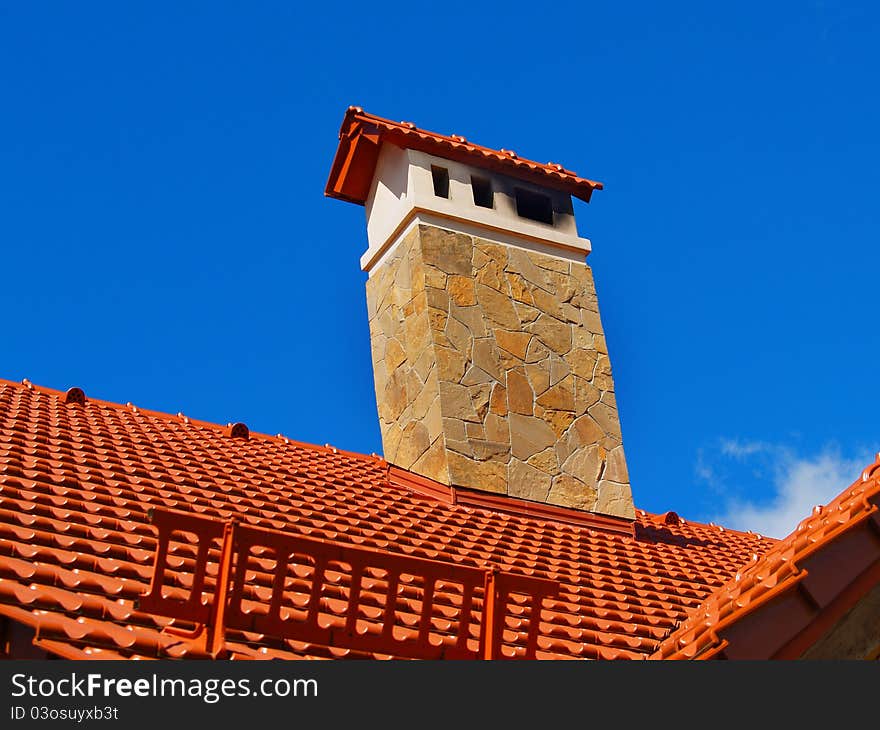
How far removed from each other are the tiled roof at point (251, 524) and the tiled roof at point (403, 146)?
108 inches

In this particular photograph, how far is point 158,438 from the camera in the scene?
9.62m

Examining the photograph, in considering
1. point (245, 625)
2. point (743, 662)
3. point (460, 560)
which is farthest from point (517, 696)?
point (460, 560)

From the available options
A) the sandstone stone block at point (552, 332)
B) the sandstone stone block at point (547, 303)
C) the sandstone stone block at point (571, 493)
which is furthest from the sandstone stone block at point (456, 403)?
the sandstone stone block at point (547, 303)

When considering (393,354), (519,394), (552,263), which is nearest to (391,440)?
(393,354)

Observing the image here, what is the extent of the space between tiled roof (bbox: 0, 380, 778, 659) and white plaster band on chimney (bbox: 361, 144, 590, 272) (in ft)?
7.03

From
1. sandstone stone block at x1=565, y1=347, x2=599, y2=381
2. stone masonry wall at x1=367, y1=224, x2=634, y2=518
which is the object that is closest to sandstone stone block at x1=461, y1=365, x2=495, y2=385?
stone masonry wall at x1=367, y1=224, x2=634, y2=518

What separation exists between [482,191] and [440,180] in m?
0.46

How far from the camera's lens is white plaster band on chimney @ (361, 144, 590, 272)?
1095cm

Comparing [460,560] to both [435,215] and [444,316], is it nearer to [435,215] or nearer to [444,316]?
[444,316]

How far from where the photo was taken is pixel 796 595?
5816mm

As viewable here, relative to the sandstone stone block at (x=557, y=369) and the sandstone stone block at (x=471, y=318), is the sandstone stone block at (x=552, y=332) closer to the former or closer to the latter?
the sandstone stone block at (x=557, y=369)

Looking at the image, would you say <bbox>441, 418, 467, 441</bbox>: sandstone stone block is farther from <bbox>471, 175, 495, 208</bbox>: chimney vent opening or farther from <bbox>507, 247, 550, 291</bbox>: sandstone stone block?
<bbox>471, 175, 495, 208</bbox>: chimney vent opening

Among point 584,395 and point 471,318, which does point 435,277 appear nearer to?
point 471,318

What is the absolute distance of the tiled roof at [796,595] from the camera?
5590mm
